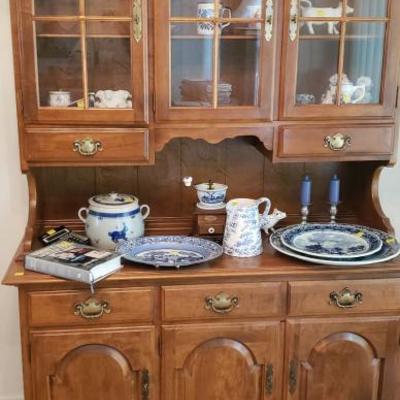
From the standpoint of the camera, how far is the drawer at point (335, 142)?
5.86 ft

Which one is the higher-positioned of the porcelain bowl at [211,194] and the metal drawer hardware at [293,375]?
the porcelain bowl at [211,194]

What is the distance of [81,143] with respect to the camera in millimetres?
1711

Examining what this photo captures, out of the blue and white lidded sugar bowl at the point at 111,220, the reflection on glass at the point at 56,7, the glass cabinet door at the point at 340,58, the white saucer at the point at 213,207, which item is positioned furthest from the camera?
the white saucer at the point at 213,207

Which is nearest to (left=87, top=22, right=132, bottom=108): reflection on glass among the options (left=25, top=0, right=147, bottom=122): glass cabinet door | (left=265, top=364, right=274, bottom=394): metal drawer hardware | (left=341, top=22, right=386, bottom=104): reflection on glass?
(left=25, top=0, right=147, bottom=122): glass cabinet door

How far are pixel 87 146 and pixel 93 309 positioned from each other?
1.56 feet

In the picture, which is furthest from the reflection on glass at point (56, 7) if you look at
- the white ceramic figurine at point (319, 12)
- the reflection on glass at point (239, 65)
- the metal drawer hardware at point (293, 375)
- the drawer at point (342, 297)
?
the metal drawer hardware at point (293, 375)

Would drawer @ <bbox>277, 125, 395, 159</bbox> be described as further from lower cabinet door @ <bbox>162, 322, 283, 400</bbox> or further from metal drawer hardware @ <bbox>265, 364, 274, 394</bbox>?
metal drawer hardware @ <bbox>265, 364, 274, 394</bbox>

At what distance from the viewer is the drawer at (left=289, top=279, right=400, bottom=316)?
5.73ft

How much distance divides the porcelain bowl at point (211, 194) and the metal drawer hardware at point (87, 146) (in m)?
0.40

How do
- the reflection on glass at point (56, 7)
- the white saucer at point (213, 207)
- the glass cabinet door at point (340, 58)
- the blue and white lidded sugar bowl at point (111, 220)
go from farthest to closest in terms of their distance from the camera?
the white saucer at point (213, 207)
the blue and white lidded sugar bowl at point (111, 220)
the glass cabinet door at point (340, 58)
the reflection on glass at point (56, 7)

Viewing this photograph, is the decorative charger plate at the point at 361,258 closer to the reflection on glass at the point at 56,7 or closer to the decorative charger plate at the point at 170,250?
the decorative charger plate at the point at 170,250

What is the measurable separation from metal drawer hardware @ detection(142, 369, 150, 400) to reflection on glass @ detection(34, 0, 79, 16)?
1.07 meters

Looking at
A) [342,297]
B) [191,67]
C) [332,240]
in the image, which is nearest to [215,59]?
[191,67]

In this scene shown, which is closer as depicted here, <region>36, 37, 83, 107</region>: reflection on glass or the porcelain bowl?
<region>36, 37, 83, 107</region>: reflection on glass
